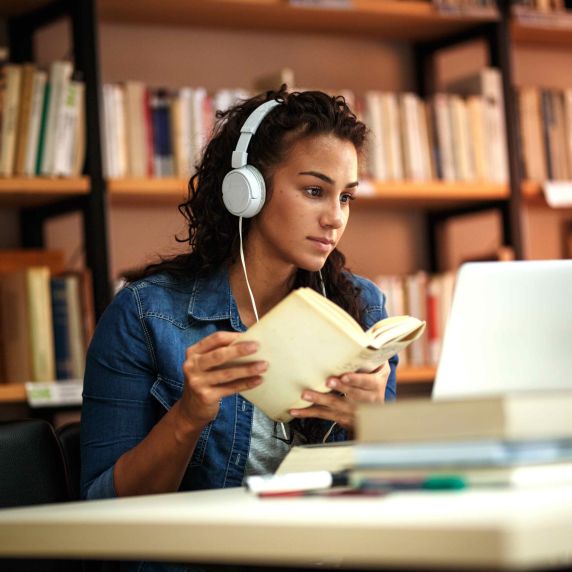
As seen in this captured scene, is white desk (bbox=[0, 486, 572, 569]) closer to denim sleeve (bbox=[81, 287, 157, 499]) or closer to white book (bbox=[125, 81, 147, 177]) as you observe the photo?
denim sleeve (bbox=[81, 287, 157, 499])

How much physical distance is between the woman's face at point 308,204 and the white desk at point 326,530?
2.32ft

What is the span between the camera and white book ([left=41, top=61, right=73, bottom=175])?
2.52 metres

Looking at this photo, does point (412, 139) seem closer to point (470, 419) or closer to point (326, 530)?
point (470, 419)

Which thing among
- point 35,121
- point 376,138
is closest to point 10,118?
point 35,121

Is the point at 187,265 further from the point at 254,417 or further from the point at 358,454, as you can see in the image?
the point at 358,454

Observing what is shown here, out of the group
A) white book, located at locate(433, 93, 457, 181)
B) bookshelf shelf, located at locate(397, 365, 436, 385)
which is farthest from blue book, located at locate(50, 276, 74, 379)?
white book, located at locate(433, 93, 457, 181)

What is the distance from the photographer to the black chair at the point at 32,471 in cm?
148

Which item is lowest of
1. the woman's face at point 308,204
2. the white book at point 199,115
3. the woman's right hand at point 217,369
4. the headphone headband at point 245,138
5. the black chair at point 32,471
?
the black chair at point 32,471

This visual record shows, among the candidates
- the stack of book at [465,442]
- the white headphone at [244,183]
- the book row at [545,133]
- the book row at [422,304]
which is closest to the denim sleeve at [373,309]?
the white headphone at [244,183]

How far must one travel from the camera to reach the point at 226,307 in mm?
1690

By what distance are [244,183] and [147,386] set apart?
13.9 inches

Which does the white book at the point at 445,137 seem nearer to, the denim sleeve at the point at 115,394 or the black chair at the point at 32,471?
the denim sleeve at the point at 115,394

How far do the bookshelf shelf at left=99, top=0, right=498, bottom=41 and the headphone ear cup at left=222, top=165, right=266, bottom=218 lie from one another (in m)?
1.19

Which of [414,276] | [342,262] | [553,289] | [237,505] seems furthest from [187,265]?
[414,276]
